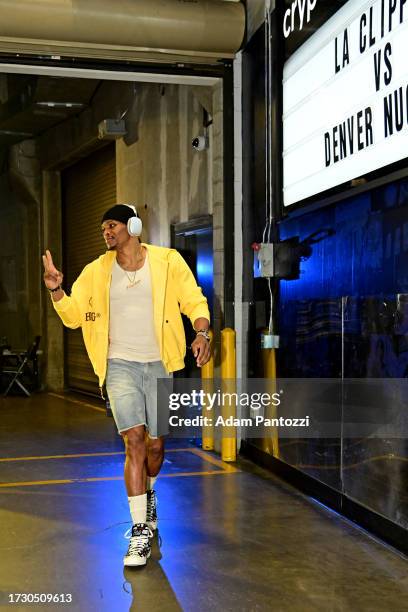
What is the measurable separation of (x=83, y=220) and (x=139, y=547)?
9.54 m

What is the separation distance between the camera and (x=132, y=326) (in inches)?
167

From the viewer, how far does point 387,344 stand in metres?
4.26

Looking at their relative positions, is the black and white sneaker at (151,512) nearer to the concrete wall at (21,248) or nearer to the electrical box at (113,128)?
the electrical box at (113,128)

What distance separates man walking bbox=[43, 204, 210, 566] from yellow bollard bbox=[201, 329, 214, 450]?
2.63 meters

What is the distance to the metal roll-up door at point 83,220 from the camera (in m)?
12.0

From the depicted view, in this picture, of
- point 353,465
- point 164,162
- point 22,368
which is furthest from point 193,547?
point 22,368

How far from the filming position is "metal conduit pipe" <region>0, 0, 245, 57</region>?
592 cm

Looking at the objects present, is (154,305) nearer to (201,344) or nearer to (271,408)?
(201,344)

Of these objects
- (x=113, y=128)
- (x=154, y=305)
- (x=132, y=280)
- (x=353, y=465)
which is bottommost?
(x=353, y=465)

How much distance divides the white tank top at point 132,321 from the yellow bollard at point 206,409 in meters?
2.76

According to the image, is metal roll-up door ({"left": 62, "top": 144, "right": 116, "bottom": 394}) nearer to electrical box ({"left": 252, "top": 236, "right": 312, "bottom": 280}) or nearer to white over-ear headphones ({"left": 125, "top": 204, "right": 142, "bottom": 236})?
electrical box ({"left": 252, "top": 236, "right": 312, "bottom": 280})

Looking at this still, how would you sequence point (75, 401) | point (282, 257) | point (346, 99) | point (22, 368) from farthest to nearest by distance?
point (22, 368) → point (75, 401) → point (282, 257) → point (346, 99)

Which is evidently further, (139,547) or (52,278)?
(52,278)

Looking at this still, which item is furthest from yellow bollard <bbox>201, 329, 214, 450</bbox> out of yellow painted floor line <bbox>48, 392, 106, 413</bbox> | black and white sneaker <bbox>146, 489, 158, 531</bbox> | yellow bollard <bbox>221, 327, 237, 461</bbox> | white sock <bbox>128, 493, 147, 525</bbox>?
yellow painted floor line <bbox>48, 392, 106, 413</bbox>
